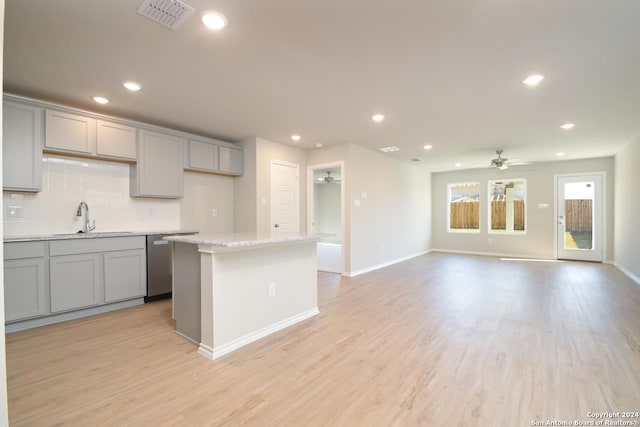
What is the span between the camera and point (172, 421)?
1.71 m

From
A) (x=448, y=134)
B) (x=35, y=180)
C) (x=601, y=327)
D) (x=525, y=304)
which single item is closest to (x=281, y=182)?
(x=448, y=134)

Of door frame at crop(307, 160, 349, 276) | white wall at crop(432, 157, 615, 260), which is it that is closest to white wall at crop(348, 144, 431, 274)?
door frame at crop(307, 160, 349, 276)

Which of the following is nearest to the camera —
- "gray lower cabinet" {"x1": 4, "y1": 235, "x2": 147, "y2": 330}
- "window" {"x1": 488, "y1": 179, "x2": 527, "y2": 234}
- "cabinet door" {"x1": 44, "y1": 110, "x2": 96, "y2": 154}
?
"gray lower cabinet" {"x1": 4, "y1": 235, "x2": 147, "y2": 330}

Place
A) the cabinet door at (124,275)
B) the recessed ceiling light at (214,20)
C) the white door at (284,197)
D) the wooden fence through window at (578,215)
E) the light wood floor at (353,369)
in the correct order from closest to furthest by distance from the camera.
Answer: the light wood floor at (353,369)
the recessed ceiling light at (214,20)
the cabinet door at (124,275)
the white door at (284,197)
the wooden fence through window at (578,215)

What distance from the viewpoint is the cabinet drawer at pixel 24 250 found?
288 cm

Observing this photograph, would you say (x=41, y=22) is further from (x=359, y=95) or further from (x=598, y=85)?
(x=598, y=85)

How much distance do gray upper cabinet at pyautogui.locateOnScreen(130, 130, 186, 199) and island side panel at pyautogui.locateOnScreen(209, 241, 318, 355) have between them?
2.36 m

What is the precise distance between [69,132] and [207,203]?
2.07 metres

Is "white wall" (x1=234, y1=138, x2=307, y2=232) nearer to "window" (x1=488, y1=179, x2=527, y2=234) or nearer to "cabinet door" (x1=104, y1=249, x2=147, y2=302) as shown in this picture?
"cabinet door" (x1=104, y1=249, x2=147, y2=302)

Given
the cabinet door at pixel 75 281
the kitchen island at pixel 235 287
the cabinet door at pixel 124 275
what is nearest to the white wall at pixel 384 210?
the kitchen island at pixel 235 287

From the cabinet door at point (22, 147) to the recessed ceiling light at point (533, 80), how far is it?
16.5ft

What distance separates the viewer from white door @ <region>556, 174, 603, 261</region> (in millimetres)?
6828

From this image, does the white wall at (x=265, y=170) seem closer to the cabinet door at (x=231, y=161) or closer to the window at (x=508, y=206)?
the cabinet door at (x=231, y=161)

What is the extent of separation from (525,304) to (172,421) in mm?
4012
